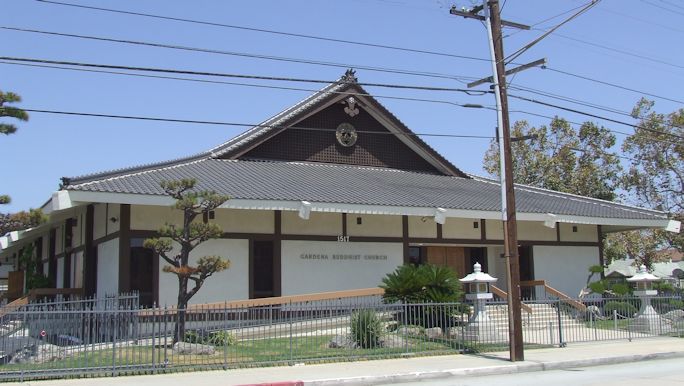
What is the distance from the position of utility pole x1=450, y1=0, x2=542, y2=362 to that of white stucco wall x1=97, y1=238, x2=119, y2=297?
11.6 metres

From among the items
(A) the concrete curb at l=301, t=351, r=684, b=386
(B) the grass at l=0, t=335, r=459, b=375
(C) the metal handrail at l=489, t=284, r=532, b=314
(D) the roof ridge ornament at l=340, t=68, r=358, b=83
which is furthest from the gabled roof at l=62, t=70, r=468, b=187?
(A) the concrete curb at l=301, t=351, r=684, b=386

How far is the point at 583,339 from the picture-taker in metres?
22.0

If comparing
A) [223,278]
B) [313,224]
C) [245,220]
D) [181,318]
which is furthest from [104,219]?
[181,318]

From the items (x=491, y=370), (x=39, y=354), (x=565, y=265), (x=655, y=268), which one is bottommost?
(x=491, y=370)

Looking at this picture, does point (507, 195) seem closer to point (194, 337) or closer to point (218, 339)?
point (218, 339)

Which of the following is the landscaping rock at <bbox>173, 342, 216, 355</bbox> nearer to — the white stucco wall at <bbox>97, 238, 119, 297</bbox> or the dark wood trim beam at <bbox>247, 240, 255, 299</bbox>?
the white stucco wall at <bbox>97, 238, 119, 297</bbox>

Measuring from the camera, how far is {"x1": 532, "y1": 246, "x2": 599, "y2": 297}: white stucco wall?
1147 inches

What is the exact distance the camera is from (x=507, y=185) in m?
17.6

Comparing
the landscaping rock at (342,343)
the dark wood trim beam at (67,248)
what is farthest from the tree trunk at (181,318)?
the dark wood trim beam at (67,248)

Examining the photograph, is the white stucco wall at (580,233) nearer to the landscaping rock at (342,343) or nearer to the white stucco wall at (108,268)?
the landscaping rock at (342,343)

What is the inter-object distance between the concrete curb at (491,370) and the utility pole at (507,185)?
0.70 metres

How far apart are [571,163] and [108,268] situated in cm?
2974

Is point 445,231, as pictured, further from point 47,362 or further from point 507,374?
point 47,362

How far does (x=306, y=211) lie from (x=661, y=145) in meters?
28.4
